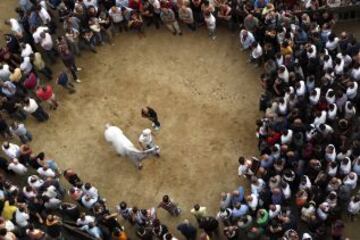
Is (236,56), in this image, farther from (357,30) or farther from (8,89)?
(8,89)

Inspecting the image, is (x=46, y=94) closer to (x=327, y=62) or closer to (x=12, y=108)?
(x=12, y=108)

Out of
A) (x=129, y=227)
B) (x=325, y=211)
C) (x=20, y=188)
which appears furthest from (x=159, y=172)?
(x=325, y=211)

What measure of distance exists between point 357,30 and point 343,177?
6.79 metres

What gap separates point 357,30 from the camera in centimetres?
2356

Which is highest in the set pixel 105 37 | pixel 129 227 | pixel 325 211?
pixel 105 37

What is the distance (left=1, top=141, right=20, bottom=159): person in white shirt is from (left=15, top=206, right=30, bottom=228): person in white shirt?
227 centimetres

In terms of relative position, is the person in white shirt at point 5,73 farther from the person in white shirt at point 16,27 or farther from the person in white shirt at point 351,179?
the person in white shirt at point 351,179

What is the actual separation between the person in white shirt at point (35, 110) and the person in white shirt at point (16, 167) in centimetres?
200

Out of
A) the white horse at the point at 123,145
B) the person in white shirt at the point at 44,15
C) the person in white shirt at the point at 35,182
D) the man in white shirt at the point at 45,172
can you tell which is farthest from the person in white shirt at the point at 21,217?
the person in white shirt at the point at 44,15

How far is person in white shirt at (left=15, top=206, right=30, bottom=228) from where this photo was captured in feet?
63.1

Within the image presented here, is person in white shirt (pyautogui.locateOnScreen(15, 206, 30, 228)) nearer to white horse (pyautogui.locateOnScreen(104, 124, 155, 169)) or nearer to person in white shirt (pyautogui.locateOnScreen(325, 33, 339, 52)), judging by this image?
white horse (pyautogui.locateOnScreen(104, 124, 155, 169))

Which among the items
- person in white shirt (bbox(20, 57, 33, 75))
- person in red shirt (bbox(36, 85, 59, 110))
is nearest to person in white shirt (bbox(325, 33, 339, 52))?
person in red shirt (bbox(36, 85, 59, 110))

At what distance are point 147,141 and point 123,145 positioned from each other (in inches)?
30.2

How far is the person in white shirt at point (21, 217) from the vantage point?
19.2 meters
